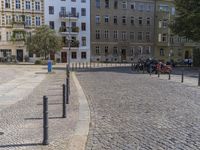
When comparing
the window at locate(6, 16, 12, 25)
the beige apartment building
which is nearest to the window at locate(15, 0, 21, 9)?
the window at locate(6, 16, 12, 25)

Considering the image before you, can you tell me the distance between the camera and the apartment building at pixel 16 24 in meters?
56.2

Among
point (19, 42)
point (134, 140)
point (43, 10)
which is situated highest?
point (43, 10)

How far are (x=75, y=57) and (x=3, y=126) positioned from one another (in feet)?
177

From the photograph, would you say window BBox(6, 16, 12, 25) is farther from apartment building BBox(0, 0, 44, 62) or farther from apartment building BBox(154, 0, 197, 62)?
apartment building BBox(154, 0, 197, 62)

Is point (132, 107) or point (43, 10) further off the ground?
point (43, 10)

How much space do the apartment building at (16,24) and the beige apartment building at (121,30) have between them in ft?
40.5

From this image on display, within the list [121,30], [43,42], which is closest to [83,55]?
[121,30]

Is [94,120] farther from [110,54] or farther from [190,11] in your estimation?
[110,54]

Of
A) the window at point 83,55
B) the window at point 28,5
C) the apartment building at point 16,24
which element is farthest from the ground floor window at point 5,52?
the window at point 83,55

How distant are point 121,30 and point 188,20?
29.2 metres

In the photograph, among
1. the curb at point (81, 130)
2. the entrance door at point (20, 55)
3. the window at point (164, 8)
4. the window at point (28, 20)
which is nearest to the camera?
the curb at point (81, 130)

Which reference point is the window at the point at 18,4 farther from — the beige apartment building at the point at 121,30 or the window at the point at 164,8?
the window at the point at 164,8

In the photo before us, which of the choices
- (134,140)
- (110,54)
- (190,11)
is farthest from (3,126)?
(110,54)

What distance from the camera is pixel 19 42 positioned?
186 feet
